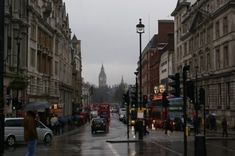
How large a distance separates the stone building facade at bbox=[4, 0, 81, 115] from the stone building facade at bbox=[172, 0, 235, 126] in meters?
20.9

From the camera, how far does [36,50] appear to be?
68562 mm

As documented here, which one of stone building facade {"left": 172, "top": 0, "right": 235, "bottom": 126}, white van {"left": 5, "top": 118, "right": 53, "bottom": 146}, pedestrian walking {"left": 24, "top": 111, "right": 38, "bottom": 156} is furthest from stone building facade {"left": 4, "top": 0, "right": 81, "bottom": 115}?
pedestrian walking {"left": 24, "top": 111, "right": 38, "bottom": 156}

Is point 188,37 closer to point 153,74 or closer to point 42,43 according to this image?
point 42,43

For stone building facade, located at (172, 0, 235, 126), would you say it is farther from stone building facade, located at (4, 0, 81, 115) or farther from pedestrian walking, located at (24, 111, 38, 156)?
pedestrian walking, located at (24, 111, 38, 156)

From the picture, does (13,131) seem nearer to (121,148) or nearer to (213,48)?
(121,148)

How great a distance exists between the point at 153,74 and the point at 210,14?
64.0 meters

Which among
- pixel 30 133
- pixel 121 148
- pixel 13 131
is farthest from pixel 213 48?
pixel 30 133

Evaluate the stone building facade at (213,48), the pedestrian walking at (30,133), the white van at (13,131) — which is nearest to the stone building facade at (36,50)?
the white van at (13,131)

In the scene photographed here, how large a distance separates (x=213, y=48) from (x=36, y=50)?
23978mm

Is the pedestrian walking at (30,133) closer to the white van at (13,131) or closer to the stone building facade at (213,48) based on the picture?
the white van at (13,131)

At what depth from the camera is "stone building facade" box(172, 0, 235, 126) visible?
64938mm

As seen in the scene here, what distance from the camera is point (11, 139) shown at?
34188 mm

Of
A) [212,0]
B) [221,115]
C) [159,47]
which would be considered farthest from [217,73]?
[159,47]

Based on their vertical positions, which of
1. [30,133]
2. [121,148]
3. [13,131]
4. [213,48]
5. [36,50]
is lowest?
[121,148]
